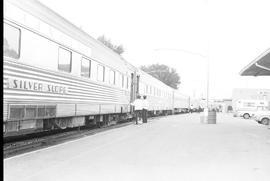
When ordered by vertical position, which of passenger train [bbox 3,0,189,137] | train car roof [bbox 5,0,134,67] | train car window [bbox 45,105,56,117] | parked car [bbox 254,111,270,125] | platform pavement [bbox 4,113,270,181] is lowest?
platform pavement [bbox 4,113,270,181]

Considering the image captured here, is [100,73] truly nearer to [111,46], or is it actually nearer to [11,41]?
[11,41]

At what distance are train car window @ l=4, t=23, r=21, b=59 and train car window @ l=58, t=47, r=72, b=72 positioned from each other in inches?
96.4

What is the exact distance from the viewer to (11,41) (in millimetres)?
8812

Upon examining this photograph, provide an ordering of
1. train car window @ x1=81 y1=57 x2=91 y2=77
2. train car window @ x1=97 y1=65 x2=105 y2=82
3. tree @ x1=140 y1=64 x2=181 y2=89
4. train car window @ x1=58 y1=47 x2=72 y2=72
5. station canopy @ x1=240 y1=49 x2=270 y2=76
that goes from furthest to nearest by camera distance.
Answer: tree @ x1=140 y1=64 x2=181 y2=89, station canopy @ x1=240 y1=49 x2=270 y2=76, train car window @ x1=97 y1=65 x2=105 y2=82, train car window @ x1=81 y1=57 x2=91 y2=77, train car window @ x1=58 y1=47 x2=72 y2=72

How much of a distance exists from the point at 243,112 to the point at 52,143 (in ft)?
129

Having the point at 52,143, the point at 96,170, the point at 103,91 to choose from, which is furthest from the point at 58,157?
the point at 103,91

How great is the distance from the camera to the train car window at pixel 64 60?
38.0ft

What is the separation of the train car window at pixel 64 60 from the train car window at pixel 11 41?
2.45 m

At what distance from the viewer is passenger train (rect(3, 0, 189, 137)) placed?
351 inches

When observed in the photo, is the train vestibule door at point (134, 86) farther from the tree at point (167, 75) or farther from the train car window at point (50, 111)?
the tree at point (167, 75)

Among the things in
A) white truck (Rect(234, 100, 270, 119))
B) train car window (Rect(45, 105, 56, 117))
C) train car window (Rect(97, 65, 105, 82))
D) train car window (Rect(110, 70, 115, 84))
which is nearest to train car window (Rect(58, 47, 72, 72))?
train car window (Rect(45, 105, 56, 117))

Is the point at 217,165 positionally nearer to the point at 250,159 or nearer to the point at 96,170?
the point at 250,159

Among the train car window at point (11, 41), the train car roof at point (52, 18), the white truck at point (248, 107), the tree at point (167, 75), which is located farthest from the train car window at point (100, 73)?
the tree at point (167, 75)

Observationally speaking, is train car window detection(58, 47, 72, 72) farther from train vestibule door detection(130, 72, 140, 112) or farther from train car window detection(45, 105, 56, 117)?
train vestibule door detection(130, 72, 140, 112)
